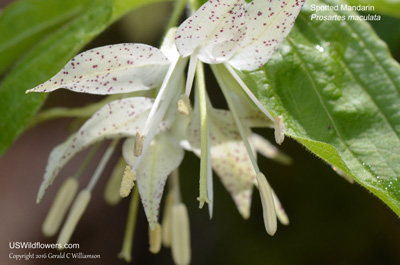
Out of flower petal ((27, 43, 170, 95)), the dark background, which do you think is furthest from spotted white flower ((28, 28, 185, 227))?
the dark background

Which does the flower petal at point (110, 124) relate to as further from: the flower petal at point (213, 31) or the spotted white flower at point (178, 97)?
the flower petal at point (213, 31)

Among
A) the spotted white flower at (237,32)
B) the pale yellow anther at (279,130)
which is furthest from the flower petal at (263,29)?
the pale yellow anther at (279,130)

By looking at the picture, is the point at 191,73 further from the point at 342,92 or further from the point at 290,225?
the point at 290,225

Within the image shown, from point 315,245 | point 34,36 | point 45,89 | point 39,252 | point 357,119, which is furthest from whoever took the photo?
point 39,252

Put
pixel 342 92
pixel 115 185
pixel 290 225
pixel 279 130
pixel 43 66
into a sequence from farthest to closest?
1. pixel 290 225
2. pixel 115 185
3. pixel 43 66
4. pixel 342 92
5. pixel 279 130

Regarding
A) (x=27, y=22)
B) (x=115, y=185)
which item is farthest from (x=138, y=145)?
(x=27, y=22)

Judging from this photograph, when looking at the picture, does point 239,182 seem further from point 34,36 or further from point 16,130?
point 34,36

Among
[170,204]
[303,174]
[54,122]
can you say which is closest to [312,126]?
[170,204]
